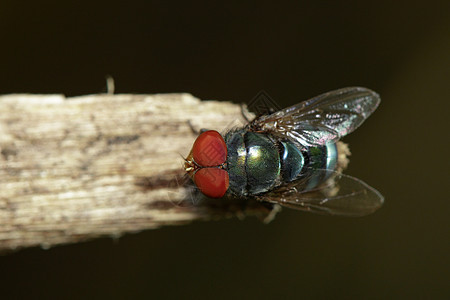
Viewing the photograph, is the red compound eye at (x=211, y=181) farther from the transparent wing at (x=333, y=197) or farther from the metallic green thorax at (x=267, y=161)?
the transparent wing at (x=333, y=197)

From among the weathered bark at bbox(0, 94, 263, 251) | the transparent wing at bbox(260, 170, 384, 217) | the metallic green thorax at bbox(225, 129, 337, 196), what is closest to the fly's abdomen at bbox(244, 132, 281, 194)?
the metallic green thorax at bbox(225, 129, 337, 196)

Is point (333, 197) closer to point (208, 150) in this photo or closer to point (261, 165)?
point (261, 165)

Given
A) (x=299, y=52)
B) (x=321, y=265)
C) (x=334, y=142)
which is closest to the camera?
(x=334, y=142)

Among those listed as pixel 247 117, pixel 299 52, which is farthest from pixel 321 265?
pixel 299 52

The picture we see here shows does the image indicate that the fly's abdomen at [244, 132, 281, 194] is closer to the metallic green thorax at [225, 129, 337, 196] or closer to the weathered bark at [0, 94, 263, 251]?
the metallic green thorax at [225, 129, 337, 196]

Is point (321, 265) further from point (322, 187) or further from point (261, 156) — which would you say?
point (261, 156)

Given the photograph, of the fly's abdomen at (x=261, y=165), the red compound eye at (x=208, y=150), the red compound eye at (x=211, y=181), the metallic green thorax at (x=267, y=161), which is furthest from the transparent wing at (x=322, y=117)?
the red compound eye at (x=211, y=181)
